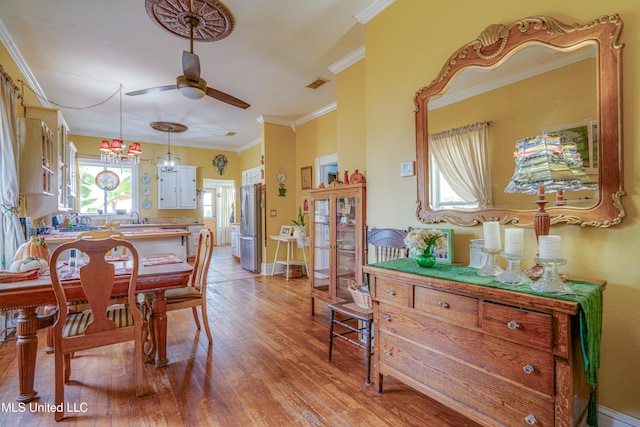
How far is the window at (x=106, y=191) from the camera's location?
6.87 m

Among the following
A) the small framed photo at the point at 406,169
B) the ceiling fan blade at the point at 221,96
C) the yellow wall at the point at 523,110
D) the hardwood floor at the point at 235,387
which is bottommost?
the hardwood floor at the point at 235,387

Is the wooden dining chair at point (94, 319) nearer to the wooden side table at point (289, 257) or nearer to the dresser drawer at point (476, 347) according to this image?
the dresser drawer at point (476, 347)

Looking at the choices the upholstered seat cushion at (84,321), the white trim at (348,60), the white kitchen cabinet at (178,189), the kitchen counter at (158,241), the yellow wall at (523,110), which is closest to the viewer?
the yellow wall at (523,110)

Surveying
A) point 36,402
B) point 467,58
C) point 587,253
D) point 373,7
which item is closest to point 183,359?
point 36,402

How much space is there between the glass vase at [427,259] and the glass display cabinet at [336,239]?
1131mm

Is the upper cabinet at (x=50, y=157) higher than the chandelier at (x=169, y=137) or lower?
lower

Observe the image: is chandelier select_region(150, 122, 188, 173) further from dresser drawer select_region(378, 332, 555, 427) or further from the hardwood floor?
dresser drawer select_region(378, 332, 555, 427)

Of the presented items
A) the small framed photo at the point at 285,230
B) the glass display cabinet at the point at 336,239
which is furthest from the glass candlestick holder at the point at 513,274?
the small framed photo at the point at 285,230

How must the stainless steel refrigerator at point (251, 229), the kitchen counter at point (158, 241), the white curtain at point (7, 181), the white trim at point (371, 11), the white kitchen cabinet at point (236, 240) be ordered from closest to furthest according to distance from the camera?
the white trim at point (371, 11) → the white curtain at point (7, 181) → the kitchen counter at point (158, 241) → the stainless steel refrigerator at point (251, 229) → the white kitchen cabinet at point (236, 240)

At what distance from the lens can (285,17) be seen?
282 centimetres

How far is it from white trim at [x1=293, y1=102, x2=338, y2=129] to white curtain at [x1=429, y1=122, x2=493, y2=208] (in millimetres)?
3115

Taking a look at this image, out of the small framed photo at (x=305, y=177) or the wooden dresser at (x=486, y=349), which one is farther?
the small framed photo at (x=305, y=177)

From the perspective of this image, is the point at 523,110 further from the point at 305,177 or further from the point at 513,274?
the point at 305,177

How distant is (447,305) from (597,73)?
1.44m
